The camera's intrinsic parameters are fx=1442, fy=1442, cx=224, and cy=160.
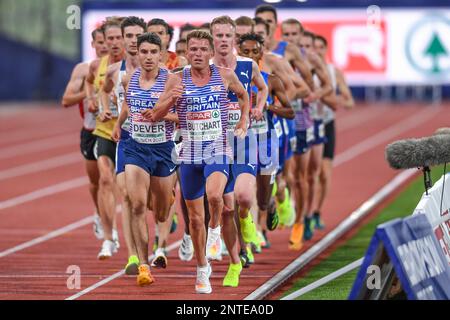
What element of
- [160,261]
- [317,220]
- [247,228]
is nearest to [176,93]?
[247,228]

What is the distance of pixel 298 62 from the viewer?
1575cm

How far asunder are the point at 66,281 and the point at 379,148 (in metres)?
20.2

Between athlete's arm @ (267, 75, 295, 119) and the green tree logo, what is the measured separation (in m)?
28.4

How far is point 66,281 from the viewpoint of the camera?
41.9 ft

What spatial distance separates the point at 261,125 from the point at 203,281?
2.43 meters

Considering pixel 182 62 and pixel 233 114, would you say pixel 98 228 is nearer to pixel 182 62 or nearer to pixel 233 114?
pixel 182 62

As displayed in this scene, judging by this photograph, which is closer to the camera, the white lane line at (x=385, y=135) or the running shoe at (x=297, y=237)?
the running shoe at (x=297, y=237)

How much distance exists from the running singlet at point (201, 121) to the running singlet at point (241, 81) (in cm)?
71

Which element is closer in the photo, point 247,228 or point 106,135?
point 247,228

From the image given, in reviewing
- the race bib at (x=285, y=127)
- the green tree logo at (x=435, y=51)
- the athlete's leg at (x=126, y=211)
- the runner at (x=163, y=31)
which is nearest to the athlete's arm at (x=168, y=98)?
the athlete's leg at (x=126, y=211)

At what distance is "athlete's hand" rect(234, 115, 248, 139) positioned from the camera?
12.0 metres

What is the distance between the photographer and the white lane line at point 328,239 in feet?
39.4

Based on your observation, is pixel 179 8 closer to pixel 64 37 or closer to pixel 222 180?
pixel 64 37

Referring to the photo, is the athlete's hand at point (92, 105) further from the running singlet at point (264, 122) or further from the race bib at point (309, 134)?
the race bib at point (309, 134)
